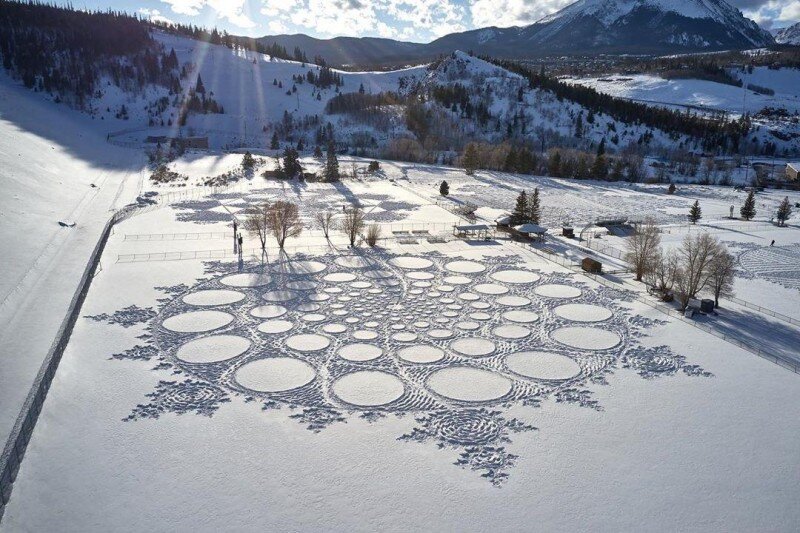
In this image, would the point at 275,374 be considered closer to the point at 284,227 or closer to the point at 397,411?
the point at 397,411

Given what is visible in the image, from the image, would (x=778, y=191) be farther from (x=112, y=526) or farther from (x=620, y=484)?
(x=112, y=526)

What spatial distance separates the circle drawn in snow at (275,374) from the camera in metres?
21.0

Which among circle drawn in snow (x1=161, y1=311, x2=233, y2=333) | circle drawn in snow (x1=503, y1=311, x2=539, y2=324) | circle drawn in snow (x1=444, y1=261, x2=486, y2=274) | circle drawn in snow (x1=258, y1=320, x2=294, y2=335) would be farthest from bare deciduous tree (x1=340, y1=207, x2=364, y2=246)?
circle drawn in snow (x1=503, y1=311, x2=539, y2=324)

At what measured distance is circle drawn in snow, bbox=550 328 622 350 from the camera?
990 inches

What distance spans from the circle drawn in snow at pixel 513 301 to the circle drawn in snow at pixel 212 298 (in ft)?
52.3

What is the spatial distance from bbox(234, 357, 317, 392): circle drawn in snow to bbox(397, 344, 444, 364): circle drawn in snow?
14.5 ft

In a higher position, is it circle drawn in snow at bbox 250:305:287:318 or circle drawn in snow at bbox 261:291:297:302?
circle drawn in snow at bbox 261:291:297:302

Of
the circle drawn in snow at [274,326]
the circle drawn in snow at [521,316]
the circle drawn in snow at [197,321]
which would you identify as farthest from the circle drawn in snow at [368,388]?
the circle drawn in snow at [521,316]

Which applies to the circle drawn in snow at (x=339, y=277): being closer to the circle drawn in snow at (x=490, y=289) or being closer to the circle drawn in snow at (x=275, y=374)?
the circle drawn in snow at (x=490, y=289)

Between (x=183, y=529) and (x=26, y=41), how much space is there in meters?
192

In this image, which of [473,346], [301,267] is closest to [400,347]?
[473,346]

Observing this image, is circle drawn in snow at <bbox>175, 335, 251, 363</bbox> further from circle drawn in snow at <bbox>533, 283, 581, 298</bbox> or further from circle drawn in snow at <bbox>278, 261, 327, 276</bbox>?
circle drawn in snow at <bbox>533, 283, 581, 298</bbox>

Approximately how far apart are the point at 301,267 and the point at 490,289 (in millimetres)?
13640

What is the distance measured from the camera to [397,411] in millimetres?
19438
